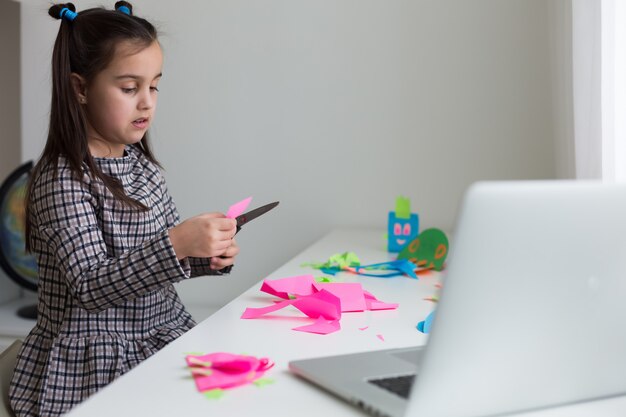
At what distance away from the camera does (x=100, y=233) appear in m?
1.25

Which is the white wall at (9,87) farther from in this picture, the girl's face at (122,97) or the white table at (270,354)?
the white table at (270,354)

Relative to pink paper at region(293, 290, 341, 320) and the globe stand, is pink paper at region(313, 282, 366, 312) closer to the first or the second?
pink paper at region(293, 290, 341, 320)

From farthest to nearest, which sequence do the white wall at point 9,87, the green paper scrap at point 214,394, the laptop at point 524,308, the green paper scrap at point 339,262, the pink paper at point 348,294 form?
1. the white wall at point 9,87
2. the green paper scrap at point 339,262
3. the pink paper at point 348,294
4. the green paper scrap at point 214,394
5. the laptop at point 524,308

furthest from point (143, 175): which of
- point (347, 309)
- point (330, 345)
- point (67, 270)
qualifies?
point (330, 345)

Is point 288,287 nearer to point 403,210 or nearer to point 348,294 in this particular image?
point 348,294

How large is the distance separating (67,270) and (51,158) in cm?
21

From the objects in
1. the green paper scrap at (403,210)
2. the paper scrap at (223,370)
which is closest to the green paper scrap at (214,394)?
the paper scrap at (223,370)

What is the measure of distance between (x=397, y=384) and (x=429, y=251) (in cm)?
86

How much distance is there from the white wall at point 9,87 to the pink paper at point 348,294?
1434 millimetres

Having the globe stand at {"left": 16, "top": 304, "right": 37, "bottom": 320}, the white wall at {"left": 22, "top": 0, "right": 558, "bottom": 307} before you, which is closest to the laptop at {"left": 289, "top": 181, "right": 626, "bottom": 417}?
the white wall at {"left": 22, "top": 0, "right": 558, "bottom": 307}

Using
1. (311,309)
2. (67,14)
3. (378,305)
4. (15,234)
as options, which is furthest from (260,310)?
(15,234)

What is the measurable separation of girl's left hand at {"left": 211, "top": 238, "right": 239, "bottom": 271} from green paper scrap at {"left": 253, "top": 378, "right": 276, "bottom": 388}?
535 mm

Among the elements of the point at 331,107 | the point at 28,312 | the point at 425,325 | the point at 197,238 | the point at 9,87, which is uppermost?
the point at 9,87

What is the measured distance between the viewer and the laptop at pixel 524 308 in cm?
61
